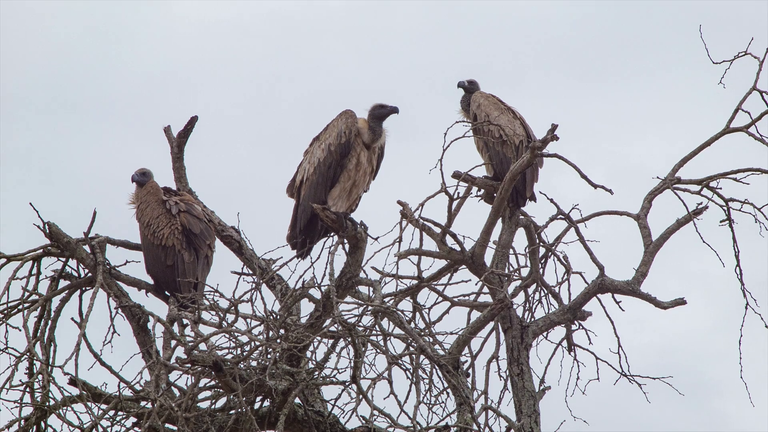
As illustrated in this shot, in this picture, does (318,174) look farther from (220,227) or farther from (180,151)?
(180,151)

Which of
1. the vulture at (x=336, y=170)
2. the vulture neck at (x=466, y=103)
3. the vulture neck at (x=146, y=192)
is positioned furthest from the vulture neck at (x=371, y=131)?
the vulture neck at (x=146, y=192)

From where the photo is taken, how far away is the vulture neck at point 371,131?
7.67 m

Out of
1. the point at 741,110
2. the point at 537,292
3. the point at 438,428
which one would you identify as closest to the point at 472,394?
the point at 438,428

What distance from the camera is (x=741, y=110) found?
4879 mm

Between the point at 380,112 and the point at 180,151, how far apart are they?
1.93 meters

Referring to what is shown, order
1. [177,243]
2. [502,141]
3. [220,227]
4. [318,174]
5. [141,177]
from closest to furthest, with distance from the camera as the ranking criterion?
[220,227] < [177,243] < [318,174] < [502,141] < [141,177]

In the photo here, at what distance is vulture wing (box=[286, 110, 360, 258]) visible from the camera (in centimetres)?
728

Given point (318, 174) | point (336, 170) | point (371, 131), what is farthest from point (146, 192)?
point (371, 131)

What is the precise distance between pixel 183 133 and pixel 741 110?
4.56 metres

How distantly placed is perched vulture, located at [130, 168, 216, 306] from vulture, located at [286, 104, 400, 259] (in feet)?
2.66

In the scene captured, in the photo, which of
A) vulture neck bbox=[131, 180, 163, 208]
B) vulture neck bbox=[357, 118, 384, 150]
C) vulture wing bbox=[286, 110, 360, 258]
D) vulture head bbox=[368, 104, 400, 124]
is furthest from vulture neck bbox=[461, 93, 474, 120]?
vulture neck bbox=[131, 180, 163, 208]

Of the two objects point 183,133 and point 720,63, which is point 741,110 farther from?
point 183,133

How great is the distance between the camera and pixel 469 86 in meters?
8.91

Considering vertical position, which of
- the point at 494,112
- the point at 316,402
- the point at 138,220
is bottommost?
the point at 316,402
